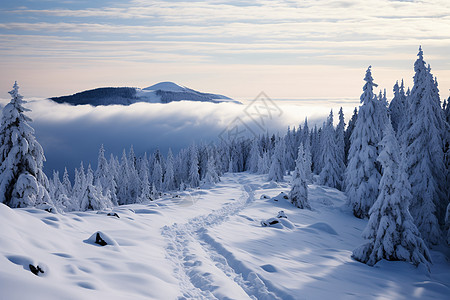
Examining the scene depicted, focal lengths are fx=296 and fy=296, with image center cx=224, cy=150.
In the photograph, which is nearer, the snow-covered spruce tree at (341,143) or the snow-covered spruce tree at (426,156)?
the snow-covered spruce tree at (426,156)

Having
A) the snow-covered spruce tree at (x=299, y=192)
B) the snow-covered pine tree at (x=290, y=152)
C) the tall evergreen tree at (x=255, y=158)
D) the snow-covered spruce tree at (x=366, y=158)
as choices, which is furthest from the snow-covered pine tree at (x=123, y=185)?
the snow-covered spruce tree at (x=366, y=158)

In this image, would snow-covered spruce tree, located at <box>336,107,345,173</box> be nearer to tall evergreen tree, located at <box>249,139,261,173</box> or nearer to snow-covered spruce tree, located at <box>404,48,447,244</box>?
snow-covered spruce tree, located at <box>404,48,447,244</box>

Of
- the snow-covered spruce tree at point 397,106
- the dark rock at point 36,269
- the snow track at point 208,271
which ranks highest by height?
the snow-covered spruce tree at point 397,106

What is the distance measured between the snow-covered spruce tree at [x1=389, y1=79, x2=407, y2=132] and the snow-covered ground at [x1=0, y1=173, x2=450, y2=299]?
33295 millimetres

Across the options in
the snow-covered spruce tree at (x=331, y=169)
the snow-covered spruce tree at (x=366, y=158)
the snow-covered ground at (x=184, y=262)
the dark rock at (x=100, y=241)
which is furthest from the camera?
the snow-covered spruce tree at (x=331, y=169)

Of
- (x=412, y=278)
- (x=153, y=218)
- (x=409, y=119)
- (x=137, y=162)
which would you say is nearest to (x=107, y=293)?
(x=153, y=218)

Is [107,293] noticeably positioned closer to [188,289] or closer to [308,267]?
[188,289]

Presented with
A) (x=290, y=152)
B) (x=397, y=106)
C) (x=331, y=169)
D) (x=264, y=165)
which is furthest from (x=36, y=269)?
(x=290, y=152)

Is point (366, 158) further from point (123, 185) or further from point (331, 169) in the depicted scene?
point (123, 185)

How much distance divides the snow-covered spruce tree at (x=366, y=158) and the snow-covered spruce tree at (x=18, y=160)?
90.2ft

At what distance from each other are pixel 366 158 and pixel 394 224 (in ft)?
48.0

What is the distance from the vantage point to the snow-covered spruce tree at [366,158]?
97.0ft

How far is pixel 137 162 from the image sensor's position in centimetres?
10162

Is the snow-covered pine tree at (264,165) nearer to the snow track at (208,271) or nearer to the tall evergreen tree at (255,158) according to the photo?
the tall evergreen tree at (255,158)
